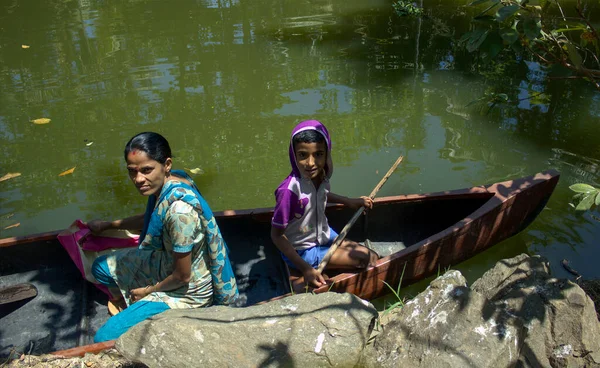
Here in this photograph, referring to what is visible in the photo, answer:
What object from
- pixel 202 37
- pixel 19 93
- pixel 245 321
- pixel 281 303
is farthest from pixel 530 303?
pixel 202 37

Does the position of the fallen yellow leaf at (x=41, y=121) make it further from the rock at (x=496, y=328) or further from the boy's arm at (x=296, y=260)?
the rock at (x=496, y=328)

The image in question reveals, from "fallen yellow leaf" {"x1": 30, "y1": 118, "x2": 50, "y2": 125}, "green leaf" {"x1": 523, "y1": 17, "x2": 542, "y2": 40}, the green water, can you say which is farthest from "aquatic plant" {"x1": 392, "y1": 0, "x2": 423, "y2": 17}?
"green leaf" {"x1": 523, "y1": 17, "x2": 542, "y2": 40}

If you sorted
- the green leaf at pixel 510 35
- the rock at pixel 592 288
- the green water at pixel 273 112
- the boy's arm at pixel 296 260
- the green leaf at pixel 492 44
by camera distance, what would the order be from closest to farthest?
the green leaf at pixel 510 35 → the green leaf at pixel 492 44 → the boy's arm at pixel 296 260 → the rock at pixel 592 288 → the green water at pixel 273 112

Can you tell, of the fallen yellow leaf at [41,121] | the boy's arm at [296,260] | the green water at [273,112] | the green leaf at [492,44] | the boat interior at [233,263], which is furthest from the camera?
the fallen yellow leaf at [41,121]

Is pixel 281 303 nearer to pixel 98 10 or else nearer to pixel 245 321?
pixel 245 321

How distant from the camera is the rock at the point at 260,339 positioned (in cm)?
225

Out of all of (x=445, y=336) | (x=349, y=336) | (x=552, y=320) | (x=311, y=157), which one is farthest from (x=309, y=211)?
(x=552, y=320)

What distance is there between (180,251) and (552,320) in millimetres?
1974

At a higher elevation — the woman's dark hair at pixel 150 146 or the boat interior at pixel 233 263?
the woman's dark hair at pixel 150 146

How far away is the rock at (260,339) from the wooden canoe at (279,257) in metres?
1.02

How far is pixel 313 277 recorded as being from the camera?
133 inches

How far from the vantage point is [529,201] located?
4.20 m

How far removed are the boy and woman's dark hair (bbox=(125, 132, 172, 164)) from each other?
754 mm

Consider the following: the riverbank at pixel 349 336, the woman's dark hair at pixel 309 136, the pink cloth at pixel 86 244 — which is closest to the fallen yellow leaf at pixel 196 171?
the pink cloth at pixel 86 244
